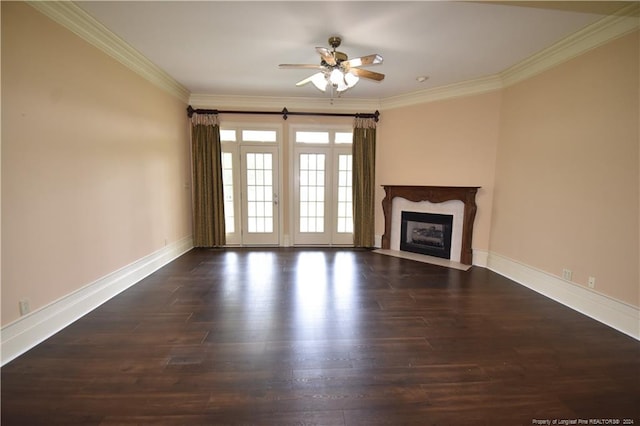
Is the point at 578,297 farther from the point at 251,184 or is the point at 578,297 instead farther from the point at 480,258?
the point at 251,184

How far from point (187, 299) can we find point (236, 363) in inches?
56.3

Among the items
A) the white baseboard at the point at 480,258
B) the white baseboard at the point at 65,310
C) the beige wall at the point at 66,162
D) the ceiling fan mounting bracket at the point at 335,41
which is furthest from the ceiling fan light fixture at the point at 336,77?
the white baseboard at the point at 480,258

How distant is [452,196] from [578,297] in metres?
2.10

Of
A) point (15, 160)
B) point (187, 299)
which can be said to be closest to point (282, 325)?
point (187, 299)

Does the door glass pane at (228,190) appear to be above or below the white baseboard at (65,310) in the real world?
above

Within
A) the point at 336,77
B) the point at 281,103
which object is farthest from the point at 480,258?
the point at 281,103

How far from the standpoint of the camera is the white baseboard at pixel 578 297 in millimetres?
2564

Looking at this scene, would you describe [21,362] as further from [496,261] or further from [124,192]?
[496,261]

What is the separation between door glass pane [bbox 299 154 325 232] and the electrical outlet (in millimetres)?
4056

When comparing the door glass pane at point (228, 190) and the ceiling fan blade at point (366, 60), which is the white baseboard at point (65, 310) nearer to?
the door glass pane at point (228, 190)

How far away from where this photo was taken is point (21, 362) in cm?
205

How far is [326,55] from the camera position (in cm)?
279

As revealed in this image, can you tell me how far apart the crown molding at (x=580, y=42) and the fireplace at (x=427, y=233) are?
2.35 meters

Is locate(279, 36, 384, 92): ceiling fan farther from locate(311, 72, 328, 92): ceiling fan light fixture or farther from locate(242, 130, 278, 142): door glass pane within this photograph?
locate(242, 130, 278, 142): door glass pane
